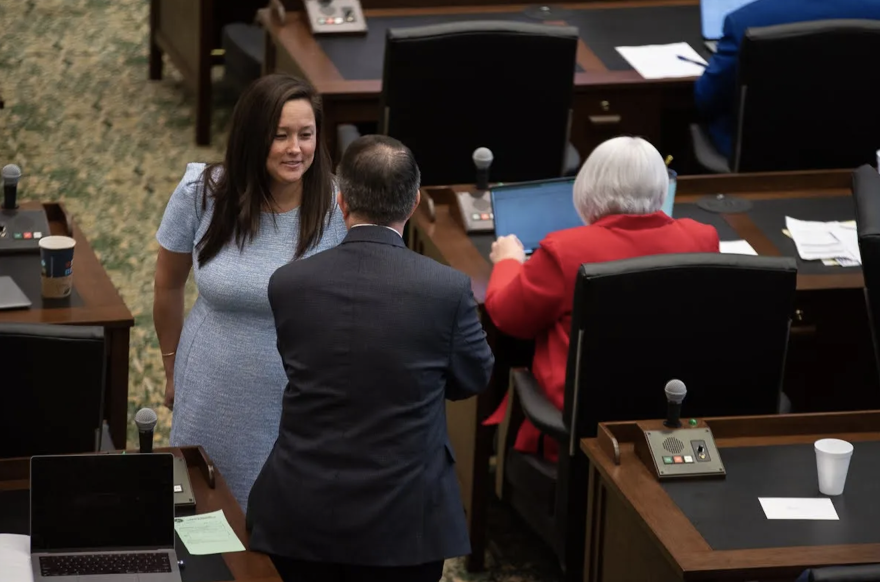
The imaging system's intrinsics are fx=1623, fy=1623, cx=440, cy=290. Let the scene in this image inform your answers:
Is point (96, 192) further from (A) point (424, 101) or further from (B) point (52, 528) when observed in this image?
(B) point (52, 528)

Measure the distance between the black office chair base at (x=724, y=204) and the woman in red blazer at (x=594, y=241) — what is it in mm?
805

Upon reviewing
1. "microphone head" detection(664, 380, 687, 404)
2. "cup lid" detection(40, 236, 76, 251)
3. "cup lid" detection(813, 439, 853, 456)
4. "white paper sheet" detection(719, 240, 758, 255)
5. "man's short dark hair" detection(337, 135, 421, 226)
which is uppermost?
"man's short dark hair" detection(337, 135, 421, 226)

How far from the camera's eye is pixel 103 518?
2.93 m

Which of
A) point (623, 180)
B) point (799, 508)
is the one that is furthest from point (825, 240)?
point (799, 508)

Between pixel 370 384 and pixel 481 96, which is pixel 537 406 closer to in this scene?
pixel 370 384

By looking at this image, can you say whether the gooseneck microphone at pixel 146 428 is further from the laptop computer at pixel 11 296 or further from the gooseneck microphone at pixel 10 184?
the gooseneck microphone at pixel 10 184

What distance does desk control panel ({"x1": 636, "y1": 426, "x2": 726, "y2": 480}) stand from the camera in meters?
3.35

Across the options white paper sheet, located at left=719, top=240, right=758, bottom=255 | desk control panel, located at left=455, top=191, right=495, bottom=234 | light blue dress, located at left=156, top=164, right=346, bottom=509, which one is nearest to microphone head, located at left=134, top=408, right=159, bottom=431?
light blue dress, located at left=156, top=164, right=346, bottom=509

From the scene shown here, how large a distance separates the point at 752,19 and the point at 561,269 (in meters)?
1.93

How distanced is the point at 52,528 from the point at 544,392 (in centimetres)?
137

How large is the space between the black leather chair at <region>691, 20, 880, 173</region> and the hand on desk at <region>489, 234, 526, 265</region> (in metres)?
1.30

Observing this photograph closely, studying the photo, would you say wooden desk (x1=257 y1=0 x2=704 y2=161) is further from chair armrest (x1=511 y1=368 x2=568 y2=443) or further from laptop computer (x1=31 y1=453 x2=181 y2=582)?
laptop computer (x1=31 y1=453 x2=181 y2=582)

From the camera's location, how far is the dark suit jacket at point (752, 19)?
210 inches

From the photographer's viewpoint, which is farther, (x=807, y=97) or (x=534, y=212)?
(x=807, y=97)
